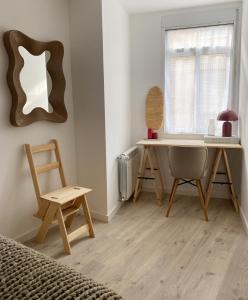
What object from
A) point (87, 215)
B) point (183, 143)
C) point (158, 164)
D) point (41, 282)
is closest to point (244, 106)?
point (183, 143)

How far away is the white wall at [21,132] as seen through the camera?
93.5 inches

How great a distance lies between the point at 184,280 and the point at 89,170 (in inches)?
62.0

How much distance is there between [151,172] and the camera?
4.00 meters

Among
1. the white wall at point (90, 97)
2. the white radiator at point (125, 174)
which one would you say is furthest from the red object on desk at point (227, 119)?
the white wall at point (90, 97)

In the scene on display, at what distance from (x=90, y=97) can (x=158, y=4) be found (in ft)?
5.01

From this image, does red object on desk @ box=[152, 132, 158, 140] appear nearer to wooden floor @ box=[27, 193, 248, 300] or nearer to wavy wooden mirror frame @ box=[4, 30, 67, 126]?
wooden floor @ box=[27, 193, 248, 300]

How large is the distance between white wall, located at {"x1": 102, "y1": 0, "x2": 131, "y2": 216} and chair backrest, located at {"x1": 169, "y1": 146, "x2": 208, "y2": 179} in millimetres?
705

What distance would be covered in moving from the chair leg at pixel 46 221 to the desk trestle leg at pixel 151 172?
4.74ft

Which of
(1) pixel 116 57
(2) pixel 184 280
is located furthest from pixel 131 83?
(2) pixel 184 280

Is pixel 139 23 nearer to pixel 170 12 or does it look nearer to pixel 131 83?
→ pixel 170 12

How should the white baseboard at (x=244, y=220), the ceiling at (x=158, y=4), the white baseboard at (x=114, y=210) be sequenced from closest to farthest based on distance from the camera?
the white baseboard at (x=244, y=220)
the white baseboard at (x=114, y=210)
the ceiling at (x=158, y=4)

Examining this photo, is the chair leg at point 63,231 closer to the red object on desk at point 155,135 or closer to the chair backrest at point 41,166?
the chair backrest at point 41,166

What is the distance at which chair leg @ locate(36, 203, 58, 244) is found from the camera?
2.51 m

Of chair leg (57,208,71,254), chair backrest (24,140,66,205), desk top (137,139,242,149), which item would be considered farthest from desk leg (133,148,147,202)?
→ chair leg (57,208,71,254)
